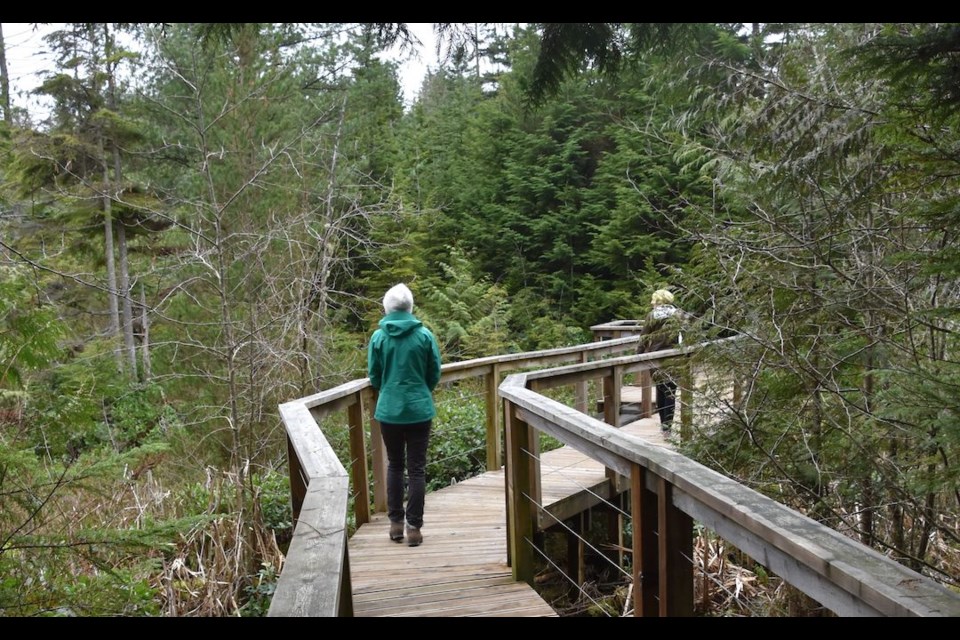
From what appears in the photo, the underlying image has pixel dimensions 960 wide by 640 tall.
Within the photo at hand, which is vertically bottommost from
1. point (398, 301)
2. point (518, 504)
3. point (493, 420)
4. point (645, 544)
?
point (493, 420)

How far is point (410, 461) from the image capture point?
466cm

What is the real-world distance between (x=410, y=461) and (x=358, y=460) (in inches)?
27.7

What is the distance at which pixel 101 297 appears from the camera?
55.7 feet

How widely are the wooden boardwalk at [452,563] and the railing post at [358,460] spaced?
122mm

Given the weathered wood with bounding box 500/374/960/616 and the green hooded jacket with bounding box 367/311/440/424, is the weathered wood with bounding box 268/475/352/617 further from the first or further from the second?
the green hooded jacket with bounding box 367/311/440/424

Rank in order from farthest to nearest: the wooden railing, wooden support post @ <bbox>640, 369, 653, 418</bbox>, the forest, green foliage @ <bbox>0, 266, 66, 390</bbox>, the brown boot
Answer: wooden support post @ <bbox>640, 369, 653, 418</bbox> → the brown boot → green foliage @ <bbox>0, 266, 66, 390</bbox> → the forest → the wooden railing

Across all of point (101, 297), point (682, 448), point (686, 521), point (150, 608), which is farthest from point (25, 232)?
point (686, 521)

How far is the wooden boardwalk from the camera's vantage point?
152 inches

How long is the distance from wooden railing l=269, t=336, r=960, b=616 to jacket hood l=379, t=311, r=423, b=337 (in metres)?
0.64

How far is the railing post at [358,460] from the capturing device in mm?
5098

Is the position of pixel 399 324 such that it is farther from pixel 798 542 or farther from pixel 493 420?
pixel 798 542

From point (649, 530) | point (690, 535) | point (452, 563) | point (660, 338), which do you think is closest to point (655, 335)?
point (660, 338)

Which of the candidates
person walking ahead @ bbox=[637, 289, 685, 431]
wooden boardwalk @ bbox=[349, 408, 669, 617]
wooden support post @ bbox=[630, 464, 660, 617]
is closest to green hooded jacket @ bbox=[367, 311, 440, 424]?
wooden boardwalk @ bbox=[349, 408, 669, 617]

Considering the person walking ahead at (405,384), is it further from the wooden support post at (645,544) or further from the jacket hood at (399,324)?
the wooden support post at (645,544)
